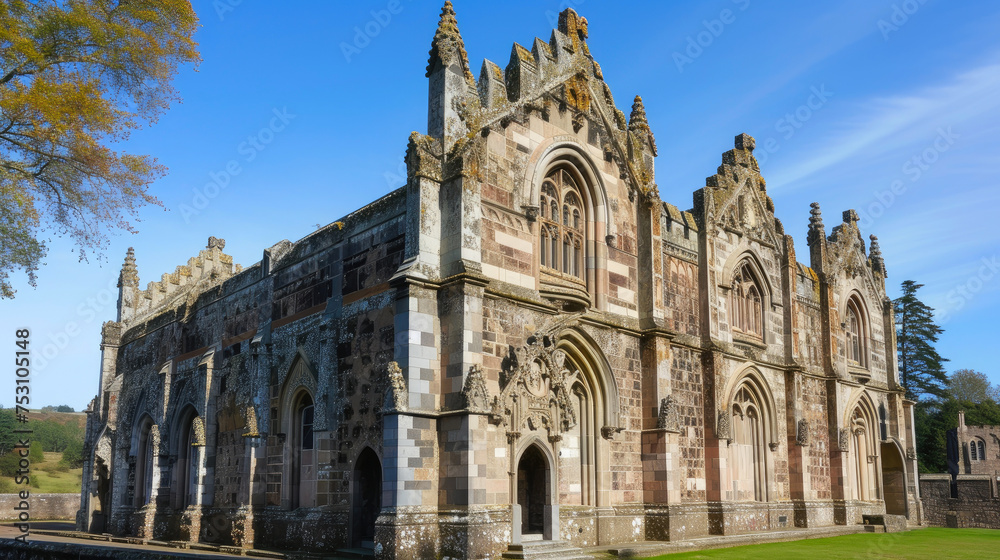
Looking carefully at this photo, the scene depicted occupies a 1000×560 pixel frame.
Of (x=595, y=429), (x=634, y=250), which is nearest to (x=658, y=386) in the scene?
(x=595, y=429)

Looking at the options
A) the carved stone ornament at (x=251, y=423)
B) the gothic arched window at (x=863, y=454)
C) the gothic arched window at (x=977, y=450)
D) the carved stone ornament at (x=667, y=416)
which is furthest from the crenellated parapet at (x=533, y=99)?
the gothic arched window at (x=977, y=450)

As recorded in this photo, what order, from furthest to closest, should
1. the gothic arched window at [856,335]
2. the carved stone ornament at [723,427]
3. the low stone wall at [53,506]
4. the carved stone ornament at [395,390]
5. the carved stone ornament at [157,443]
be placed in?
the low stone wall at [53,506], the gothic arched window at [856,335], the carved stone ornament at [157,443], the carved stone ornament at [723,427], the carved stone ornament at [395,390]

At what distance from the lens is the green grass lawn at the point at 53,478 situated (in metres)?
56.1

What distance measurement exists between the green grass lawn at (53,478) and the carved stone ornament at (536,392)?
142ft

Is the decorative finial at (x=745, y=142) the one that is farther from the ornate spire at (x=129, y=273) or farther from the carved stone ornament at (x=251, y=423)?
the ornate spire at (x=129, y=273)

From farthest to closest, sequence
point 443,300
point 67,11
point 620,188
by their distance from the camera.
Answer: point 620,188
point 443,300
point 67,11

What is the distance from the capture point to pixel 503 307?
17500mm

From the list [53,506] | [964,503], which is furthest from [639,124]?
[53,506]

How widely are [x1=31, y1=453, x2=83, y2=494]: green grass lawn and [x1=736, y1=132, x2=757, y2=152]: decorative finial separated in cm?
4348

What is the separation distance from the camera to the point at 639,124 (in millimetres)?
23203

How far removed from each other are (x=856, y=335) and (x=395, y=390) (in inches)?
916

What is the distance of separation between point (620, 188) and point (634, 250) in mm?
1674

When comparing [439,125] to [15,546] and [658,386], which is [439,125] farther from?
[15,546]

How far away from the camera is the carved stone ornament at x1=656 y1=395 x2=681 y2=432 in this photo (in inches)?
802
